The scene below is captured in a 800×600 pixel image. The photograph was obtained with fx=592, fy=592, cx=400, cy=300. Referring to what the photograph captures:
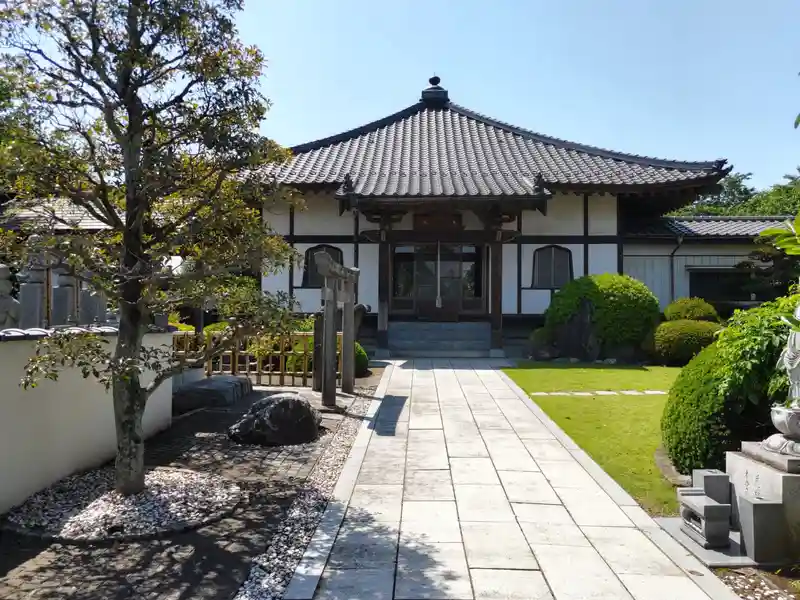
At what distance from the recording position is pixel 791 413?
385cm

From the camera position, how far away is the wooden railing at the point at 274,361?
35.1 ft

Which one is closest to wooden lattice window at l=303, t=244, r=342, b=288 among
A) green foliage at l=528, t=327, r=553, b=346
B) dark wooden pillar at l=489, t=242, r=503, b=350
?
dark wooden pillar at l=489, t=242, r=503, b=350

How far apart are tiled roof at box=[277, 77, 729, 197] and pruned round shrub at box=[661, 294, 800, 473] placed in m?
10.3

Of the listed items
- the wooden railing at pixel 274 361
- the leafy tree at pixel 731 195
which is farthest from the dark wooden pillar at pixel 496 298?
the leafy tree at pixel 731 195

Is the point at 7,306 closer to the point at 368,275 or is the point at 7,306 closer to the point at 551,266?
the point at 368,275

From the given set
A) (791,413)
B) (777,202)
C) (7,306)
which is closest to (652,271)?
(791,413)

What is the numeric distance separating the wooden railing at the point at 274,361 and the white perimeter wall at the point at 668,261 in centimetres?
1091

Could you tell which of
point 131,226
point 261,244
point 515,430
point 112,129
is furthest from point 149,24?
point 515,430

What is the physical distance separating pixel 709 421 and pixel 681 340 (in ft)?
31.0

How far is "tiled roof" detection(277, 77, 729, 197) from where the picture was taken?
1620cm

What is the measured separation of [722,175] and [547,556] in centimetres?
1572

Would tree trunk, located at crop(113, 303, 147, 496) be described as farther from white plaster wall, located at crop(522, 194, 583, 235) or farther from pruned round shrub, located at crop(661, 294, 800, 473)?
white plaster wall, located at crop(522, 194, 583, 235)

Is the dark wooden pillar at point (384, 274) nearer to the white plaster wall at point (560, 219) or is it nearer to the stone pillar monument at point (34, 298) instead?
the white plaster wall at point (560, 219)

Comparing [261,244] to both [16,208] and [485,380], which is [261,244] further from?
[485,380]
